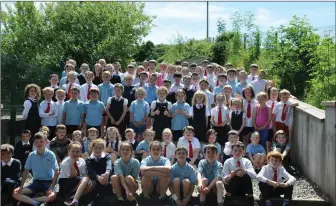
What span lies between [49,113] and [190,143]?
278 cm

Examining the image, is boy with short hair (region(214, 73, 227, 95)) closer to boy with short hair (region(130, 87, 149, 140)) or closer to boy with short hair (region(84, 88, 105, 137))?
boy with short hair (region(130, 87, 149, 140))

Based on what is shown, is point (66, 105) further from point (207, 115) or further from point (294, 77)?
point (294, 77)

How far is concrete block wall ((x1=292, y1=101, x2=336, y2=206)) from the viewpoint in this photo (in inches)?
342

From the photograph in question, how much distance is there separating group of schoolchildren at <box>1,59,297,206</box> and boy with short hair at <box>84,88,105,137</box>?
0.06ft

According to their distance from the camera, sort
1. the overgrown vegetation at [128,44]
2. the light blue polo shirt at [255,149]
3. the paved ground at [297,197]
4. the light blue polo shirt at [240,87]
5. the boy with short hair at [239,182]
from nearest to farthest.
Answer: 1. the boy with short hair at [239,182]
2. the paved ground at [297,197]
3. the light blue polo shirt at [255,149]
4. the light blue polo shirt at [240,87]
5. the overgrown vegetation at [128,44]

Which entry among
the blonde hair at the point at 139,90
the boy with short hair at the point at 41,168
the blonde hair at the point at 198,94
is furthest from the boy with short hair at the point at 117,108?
the boy with short hair at the point at 41,168

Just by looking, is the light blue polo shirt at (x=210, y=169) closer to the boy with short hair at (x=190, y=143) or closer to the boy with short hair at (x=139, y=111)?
the boy with short hair at (x=190, y=143)

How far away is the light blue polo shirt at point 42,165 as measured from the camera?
875cm

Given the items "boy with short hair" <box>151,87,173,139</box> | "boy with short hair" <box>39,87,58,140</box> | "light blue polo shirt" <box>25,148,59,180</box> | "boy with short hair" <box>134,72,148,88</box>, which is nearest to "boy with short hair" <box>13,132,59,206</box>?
"light blue polo shirt" <box>25,148,59,180</box>

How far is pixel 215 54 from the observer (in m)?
29.1

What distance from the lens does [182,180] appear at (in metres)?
8.42

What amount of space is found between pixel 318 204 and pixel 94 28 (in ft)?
58.4

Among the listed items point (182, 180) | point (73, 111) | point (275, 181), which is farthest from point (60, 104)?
point (275, 181)

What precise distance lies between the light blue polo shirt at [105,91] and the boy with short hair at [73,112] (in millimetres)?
905
